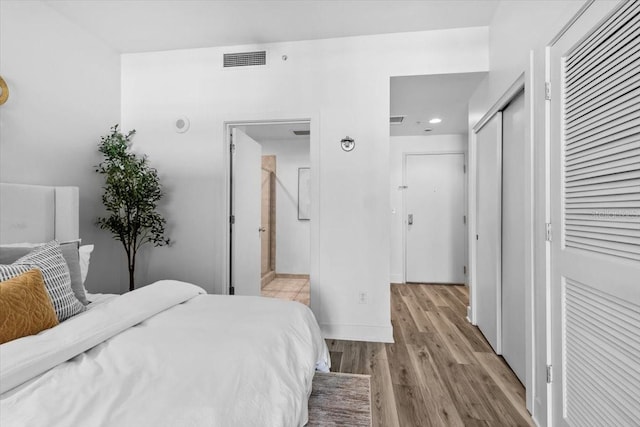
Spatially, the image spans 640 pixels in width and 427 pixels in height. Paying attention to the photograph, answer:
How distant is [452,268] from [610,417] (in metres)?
3.85

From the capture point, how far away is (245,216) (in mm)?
3330

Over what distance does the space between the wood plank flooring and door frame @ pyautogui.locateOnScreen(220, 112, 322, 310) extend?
613 mm

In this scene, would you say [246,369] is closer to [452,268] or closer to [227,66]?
[227,66]

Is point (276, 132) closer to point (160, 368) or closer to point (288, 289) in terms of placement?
point (288, 289)

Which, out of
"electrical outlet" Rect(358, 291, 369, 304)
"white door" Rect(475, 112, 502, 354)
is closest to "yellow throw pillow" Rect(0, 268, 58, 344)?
"electrical outlet" Rect(358, 291, 369, 304)

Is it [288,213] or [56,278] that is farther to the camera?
[288,213]

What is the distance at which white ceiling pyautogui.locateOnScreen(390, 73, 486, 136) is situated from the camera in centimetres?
284

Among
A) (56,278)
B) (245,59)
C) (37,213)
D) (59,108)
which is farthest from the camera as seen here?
(245,59)

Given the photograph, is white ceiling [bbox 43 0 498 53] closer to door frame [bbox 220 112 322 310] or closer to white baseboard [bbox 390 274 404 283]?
door frame [bbox 220 112 322 310]

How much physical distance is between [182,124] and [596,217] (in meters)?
3.08

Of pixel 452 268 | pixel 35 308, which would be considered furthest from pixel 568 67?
pixel 452 268

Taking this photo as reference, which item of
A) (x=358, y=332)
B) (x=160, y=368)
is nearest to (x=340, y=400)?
(x=358, y=332)

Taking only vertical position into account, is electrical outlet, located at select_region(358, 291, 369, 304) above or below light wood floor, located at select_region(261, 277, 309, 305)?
above

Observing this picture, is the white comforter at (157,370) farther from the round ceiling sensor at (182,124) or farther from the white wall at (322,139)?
the round ceiling sensor at (182,124)
